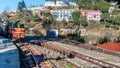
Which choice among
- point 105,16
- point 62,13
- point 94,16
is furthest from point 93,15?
point 62,13

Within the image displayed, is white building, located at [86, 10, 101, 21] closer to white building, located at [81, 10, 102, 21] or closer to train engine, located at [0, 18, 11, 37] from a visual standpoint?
white building, located at [81, 10, 102, 21]

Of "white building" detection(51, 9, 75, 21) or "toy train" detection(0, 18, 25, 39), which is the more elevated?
"toy train" detection(0, 18, 25, 39)

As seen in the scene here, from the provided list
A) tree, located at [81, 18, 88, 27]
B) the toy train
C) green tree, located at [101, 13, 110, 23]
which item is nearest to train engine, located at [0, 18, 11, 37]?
the toy train

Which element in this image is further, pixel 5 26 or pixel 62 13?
pixel 62 13

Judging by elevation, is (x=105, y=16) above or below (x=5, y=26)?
below

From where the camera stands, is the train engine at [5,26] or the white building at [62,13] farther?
the white building at [62,13]

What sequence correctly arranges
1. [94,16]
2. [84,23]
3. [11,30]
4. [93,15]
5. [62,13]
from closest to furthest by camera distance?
[11,30] → [84,23] → [93,15] → [94,16] → [62,13]

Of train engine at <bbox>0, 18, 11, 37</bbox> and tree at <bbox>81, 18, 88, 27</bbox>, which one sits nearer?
train engine at <bbox>0, 18, 11, 37</bbox>

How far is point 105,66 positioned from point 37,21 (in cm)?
10065

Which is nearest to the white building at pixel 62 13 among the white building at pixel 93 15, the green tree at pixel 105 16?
the white building at pixel 93 15

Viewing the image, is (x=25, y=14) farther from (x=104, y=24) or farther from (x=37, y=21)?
(x=104, y=24)

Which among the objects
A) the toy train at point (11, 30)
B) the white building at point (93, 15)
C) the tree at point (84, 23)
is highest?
the toy train at point (11, 30)

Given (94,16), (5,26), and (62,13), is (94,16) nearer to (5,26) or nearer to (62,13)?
(62,13)

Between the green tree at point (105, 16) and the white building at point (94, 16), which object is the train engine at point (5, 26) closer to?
the green tree at point (105, 16)
